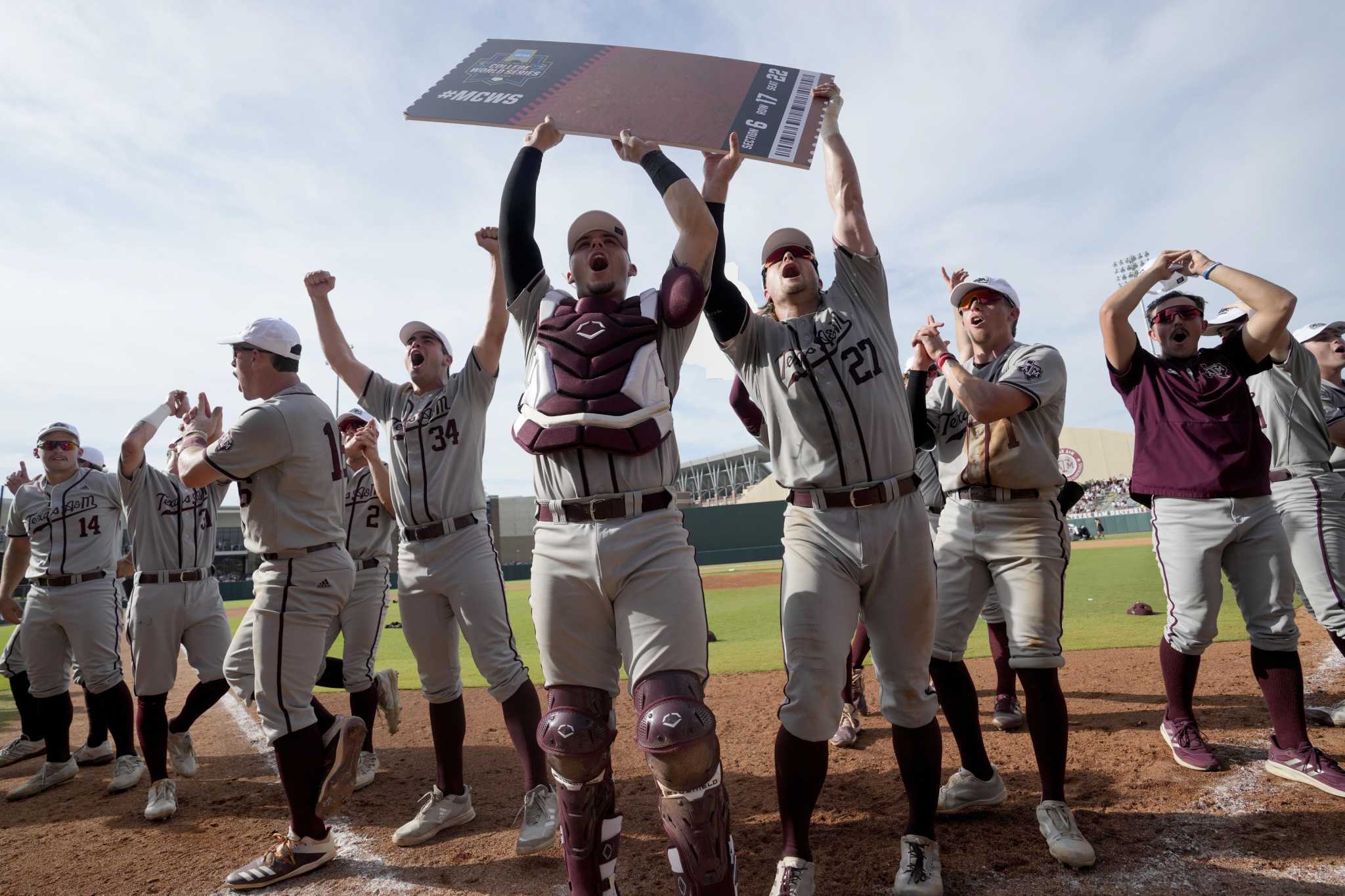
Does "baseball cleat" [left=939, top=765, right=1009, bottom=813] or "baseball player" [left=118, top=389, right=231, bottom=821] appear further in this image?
"baseball player" [left=118, top=389, right=231, bottom=821]

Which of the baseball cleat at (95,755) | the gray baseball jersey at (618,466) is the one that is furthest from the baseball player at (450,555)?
the baseball cleat at (95,755)

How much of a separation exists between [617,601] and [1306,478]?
4320 millimetres

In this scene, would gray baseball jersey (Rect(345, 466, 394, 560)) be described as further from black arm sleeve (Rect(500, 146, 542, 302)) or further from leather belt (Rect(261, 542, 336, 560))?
black arm sleeve (Rect(500, 146, 542, 302))

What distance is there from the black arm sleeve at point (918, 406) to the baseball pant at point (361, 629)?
3.40 metres

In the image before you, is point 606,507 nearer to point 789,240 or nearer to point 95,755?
point 789,240

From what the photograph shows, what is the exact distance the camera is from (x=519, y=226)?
272cm

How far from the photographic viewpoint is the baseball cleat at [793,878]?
2484 millimetres

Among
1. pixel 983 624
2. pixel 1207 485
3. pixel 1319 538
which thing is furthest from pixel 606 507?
pixel 983 624

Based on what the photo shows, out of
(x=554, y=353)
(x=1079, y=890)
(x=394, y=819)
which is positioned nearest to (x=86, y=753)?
(x=394, y=819)

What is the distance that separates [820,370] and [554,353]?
1010 millimetres

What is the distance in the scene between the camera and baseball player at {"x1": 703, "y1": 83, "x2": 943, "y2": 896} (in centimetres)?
261

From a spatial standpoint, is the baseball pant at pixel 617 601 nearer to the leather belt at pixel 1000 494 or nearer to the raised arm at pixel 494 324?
the leather belt at pixel 1000 494

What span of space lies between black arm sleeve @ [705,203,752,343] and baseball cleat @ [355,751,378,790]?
133 inches

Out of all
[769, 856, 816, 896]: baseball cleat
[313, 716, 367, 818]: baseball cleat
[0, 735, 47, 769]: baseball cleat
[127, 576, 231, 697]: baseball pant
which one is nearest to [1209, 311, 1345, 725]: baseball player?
[769, 856, 816, 896]: baseball cleat
